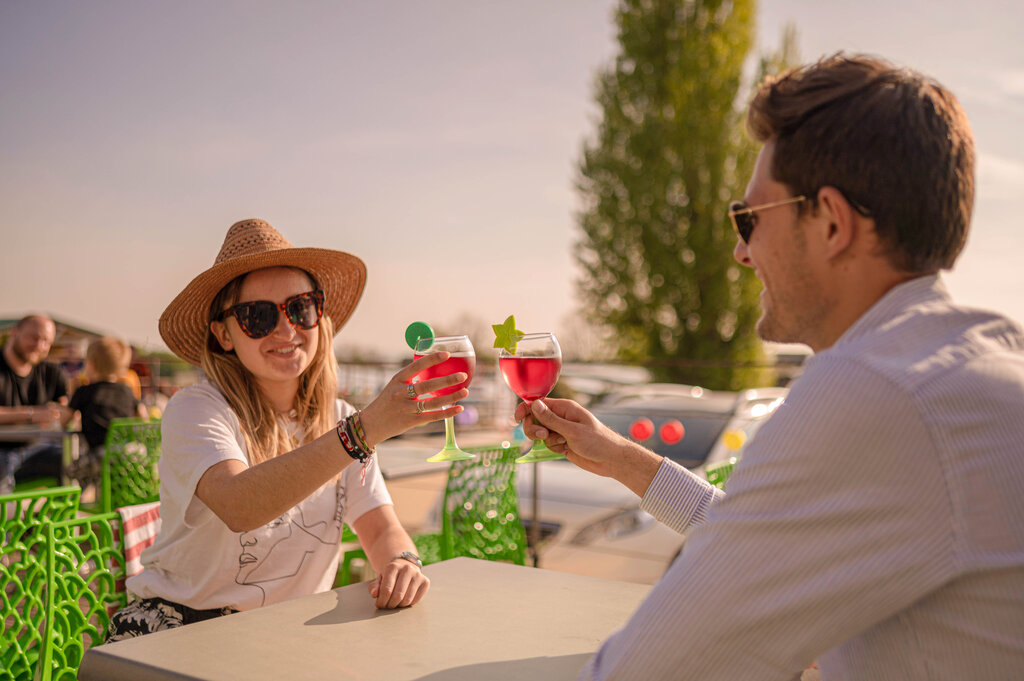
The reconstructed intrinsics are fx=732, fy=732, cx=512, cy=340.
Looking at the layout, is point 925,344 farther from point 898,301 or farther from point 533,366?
point 533,366

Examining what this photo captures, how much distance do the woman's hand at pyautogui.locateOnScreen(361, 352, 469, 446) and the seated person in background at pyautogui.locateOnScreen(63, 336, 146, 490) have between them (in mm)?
4547

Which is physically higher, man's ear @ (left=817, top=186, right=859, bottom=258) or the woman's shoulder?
man's ear @ (left=817, top=186, right=859, bottom=258)

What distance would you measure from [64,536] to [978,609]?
2.05 m

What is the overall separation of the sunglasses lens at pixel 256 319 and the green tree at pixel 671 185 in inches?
783

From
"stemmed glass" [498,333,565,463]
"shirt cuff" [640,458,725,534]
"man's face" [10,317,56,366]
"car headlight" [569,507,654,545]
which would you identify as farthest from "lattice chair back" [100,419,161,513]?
"shirt cuff" [640,458,725,534]

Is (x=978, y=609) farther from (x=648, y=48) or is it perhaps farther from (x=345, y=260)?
(x=648, y=48)

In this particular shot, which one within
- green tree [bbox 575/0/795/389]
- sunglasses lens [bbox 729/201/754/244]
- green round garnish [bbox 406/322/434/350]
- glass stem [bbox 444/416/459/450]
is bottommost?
glass stem [bbox 444/416/459/450]

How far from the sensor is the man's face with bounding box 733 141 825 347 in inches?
45.9

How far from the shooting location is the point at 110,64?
48.3ft

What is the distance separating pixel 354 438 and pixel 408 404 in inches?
6.6

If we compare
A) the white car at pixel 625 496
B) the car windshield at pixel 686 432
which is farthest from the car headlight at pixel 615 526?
the car windshield at pixel 686 432

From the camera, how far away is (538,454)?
5.93 ft

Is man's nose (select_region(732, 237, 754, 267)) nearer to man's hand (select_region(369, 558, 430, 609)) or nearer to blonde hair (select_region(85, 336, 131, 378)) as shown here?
man's hand (select_region(369, 558, 430, 609))

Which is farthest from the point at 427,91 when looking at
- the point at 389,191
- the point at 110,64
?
the point at 110,64
